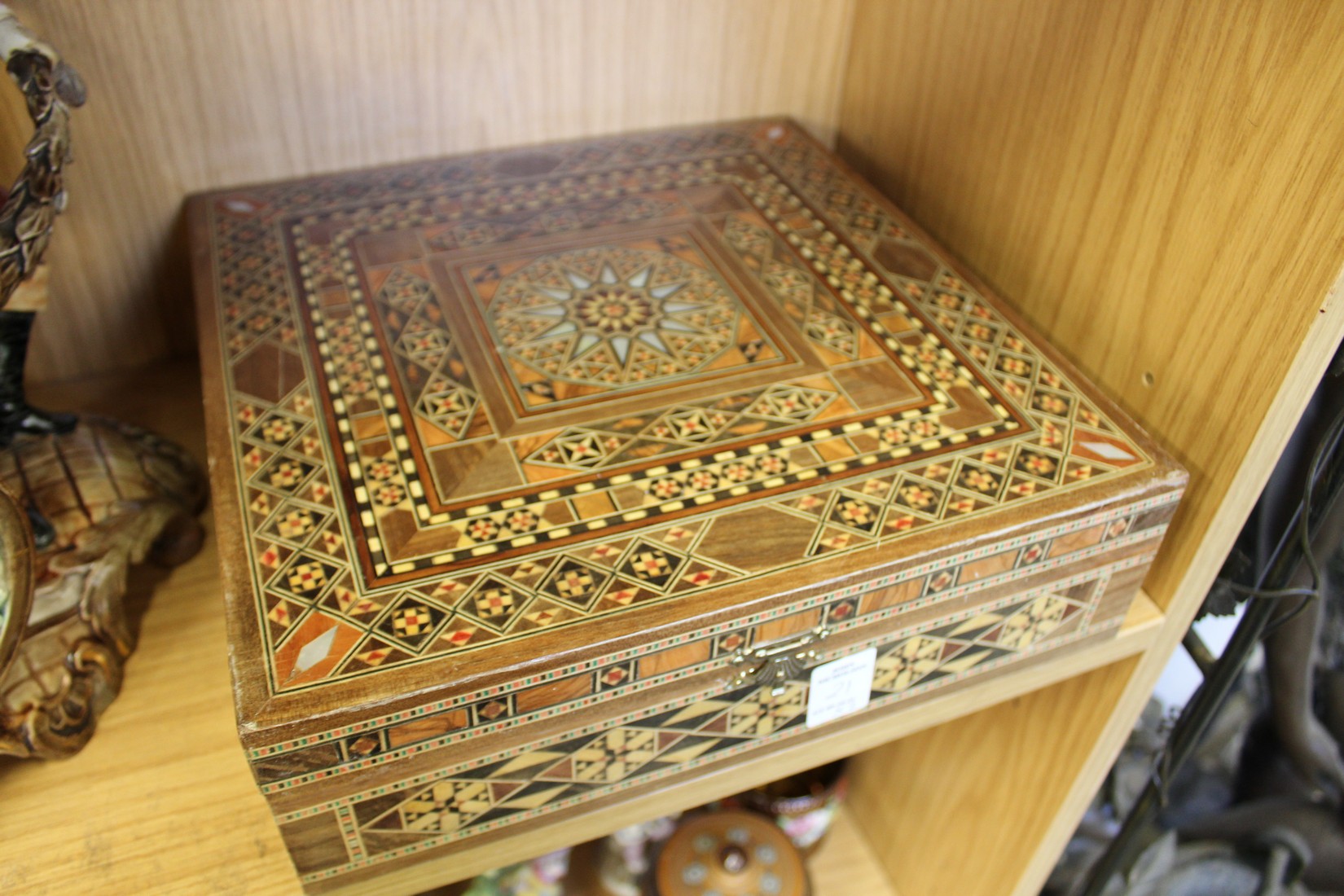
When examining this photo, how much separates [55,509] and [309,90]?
448mm

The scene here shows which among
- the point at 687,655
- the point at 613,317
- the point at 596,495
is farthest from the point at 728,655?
the point at 613,317

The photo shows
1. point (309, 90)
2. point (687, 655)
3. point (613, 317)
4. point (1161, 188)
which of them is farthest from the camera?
point (309, 90)

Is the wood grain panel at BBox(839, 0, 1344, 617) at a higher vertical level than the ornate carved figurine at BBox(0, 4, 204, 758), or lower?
higher

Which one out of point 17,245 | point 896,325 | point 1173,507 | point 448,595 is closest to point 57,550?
point 17,245

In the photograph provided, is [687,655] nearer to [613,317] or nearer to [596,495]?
[596,495]

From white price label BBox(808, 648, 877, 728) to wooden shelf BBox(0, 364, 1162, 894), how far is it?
0.03 metres

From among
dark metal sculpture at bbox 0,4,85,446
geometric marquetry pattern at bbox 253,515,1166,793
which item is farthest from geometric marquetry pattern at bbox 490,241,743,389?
dark metal sculpture at bbox 0,4,85,446

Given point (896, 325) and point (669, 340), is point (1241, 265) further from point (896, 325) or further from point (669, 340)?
point (669, 340)

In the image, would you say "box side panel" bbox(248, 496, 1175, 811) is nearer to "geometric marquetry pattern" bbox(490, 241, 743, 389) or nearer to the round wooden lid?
"geometric marquetry pattern" bbox(490, 241, 743, 389)

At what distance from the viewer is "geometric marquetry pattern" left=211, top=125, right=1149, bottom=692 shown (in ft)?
2.17

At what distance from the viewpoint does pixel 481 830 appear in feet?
2.24

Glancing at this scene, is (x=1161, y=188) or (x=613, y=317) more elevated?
(x=1161, y=188)

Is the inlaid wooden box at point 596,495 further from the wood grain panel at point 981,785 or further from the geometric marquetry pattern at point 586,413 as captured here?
the wood grain panel at point 981,785

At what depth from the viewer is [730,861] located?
1.05 metres
